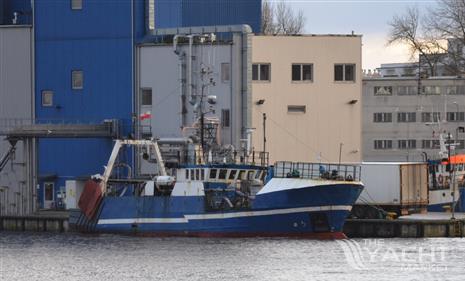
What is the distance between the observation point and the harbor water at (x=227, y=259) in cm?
6125

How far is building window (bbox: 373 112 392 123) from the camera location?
117 metres

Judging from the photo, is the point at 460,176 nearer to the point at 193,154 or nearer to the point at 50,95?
the point at 193,154

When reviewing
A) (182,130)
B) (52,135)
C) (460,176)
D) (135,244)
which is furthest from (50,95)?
(460,176)

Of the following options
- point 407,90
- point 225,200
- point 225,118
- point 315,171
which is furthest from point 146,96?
point 407,90

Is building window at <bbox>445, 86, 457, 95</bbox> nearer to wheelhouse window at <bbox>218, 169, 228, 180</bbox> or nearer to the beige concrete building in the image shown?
the beige concrete building

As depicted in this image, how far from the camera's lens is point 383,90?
388ft

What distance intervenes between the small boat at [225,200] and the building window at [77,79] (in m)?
8.43

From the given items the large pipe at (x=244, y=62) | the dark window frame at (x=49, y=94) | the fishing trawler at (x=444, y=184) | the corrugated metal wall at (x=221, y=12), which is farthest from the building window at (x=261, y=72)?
the dark window frame at (x=49, y=94)

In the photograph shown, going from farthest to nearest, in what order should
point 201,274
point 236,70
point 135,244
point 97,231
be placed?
point 236,70 < point 97,231 < point 135,244 < point 201,274

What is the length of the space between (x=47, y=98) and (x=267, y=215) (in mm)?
19951

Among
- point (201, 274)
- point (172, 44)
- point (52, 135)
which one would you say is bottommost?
point (201, 274)

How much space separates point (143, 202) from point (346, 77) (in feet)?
56.9

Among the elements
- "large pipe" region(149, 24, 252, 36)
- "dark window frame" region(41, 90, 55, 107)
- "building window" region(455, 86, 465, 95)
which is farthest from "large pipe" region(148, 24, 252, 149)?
"building window" region(455, 86, 465, 95)

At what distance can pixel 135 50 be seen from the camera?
8600 centimetres
